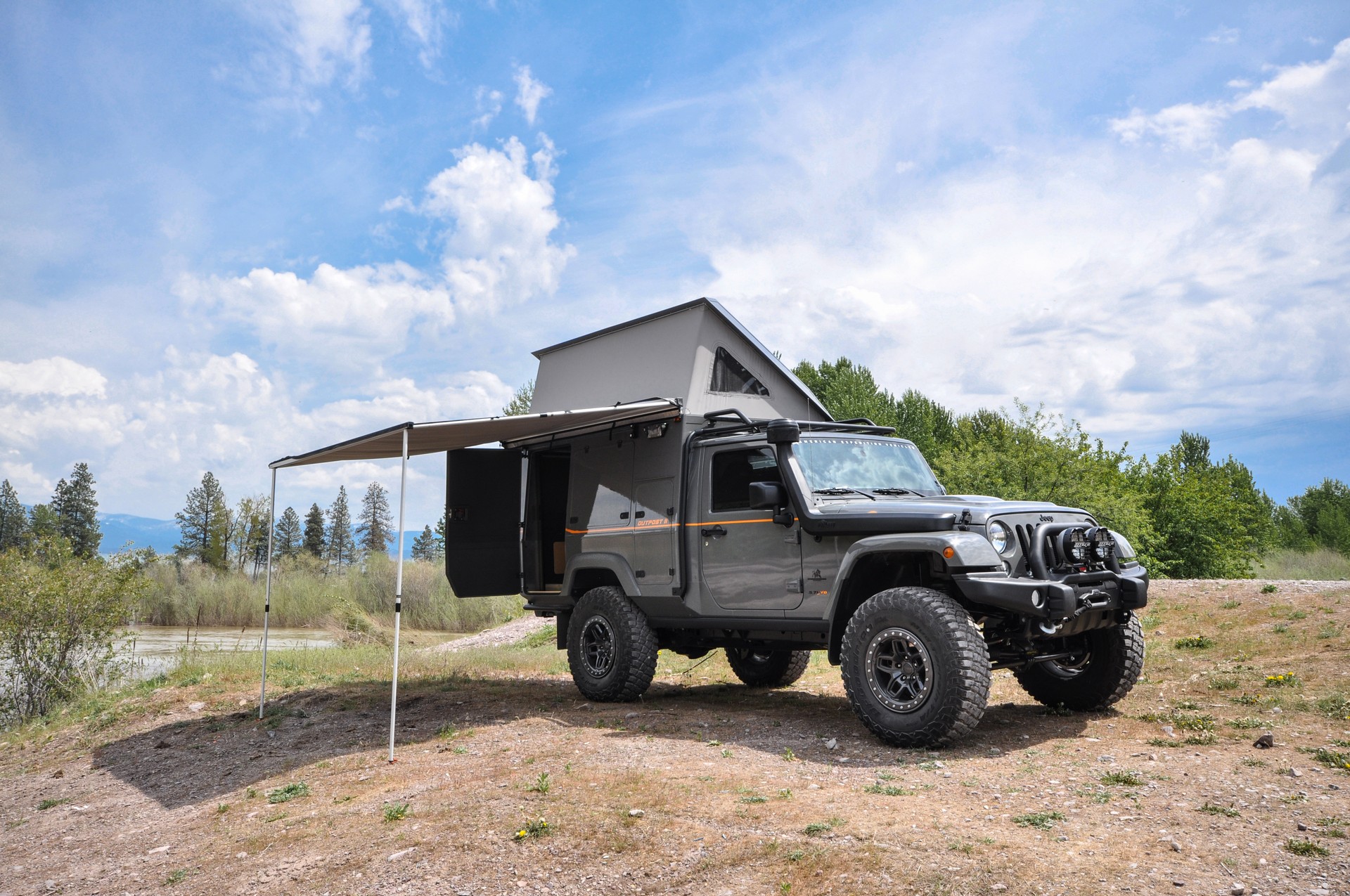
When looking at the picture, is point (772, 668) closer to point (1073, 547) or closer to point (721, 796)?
point (1073, 547)

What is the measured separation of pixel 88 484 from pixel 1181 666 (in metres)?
66.0

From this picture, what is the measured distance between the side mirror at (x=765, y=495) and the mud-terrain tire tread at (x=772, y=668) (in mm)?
3187

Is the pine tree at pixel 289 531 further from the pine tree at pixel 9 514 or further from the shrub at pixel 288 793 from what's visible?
the shrub at pixel 288 793

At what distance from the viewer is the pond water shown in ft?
54.5

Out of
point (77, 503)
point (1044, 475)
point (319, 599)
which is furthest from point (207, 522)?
point (1044, 475)

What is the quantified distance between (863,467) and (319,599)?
22.5 meters

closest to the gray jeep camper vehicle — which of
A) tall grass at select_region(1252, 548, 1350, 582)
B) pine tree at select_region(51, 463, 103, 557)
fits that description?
tall grass at select_region(1252, 548, 1350, 582)

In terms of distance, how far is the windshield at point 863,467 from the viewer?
7.24 metres

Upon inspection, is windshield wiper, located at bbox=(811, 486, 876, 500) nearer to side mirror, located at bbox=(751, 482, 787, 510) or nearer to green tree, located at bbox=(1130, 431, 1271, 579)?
side mirror, located at bbox=(751, 482, 787, 510)

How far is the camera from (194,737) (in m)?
9.04

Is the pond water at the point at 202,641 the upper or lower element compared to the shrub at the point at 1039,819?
lower

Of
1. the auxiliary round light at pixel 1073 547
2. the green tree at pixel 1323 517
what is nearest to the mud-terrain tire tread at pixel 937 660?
the auxiliary round light at pixel 1073 547

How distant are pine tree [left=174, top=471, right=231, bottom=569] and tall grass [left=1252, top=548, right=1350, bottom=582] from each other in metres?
49.2

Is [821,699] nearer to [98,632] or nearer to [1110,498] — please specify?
[98,632]
